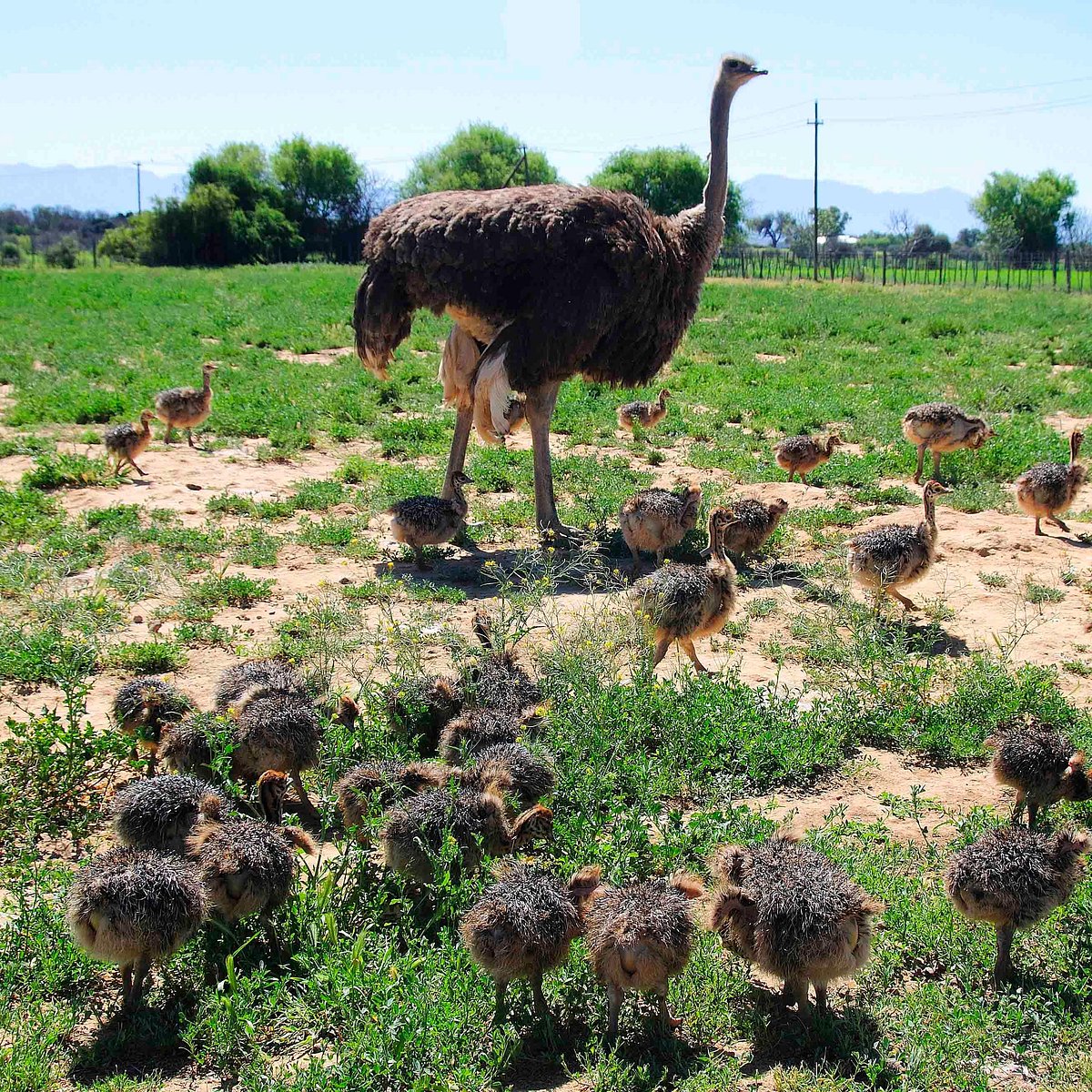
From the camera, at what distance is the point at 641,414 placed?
13039 millimetres

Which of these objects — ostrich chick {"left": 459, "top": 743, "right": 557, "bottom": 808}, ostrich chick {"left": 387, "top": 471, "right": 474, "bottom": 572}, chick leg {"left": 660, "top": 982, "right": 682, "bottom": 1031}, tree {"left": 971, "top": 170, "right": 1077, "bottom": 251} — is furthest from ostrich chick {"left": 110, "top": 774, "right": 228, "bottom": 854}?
tree {"left": 971, "top": 170, "right": 1077, "bottom": 251}

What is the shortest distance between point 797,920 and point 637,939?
1.93 ft

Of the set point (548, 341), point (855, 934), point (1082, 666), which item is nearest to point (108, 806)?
point (855, 934)

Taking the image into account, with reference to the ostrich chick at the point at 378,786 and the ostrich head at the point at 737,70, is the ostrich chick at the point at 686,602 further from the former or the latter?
the ostrich head at the point at 737,70

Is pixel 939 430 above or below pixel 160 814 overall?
above

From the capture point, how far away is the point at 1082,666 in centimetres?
725

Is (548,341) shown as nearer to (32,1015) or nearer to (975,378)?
(32,1015)

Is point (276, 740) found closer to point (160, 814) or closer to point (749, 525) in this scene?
point (160, 814)

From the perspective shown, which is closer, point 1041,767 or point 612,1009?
point 612,1009

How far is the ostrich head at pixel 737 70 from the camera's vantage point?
11.0 metres

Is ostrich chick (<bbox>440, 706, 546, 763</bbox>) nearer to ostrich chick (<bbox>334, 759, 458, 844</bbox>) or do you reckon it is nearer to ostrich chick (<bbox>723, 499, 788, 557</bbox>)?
ostrich chick (<bbox>334, 759, 458, 844</bbox>)

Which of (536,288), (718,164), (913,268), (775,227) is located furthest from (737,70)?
(775,227)

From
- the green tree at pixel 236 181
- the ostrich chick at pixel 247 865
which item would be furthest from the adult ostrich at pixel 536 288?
the green tree at pixel 236 181

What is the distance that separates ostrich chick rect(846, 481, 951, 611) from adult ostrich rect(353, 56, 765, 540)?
2.57 meters
